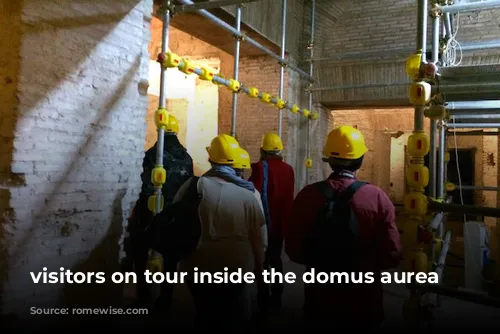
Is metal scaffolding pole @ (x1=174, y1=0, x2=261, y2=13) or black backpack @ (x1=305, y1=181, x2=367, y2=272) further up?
metal scaffolding pole @ (x1=174, y1=0, x2=261, y2=13)

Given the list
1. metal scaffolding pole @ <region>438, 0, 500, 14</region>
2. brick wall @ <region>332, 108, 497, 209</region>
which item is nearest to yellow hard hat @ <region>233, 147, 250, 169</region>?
metal scaffolding pole @ <region>438, 0, 500, 14</region>

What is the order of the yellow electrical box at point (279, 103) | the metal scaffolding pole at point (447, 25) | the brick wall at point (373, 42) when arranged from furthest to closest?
the brick wall at point (373, 42) < the yellow electrical box at point (279, 103) < the metal scaffolding pole at point (447, 25)

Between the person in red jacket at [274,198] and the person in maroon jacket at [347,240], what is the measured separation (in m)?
1.61

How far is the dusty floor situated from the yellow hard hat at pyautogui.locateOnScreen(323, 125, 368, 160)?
1965 millimetres

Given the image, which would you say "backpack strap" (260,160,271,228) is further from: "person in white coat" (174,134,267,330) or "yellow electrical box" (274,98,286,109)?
"yellow electrical box" (274,98,286,109)

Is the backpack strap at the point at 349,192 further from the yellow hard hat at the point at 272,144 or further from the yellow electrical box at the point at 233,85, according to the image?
the yellow electrical box at the point at 233,85

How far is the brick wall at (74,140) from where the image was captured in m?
2.85

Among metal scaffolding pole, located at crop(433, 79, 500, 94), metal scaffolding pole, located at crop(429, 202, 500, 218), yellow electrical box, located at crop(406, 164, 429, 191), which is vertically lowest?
metal scaffolding pole, located at crop(429, 202, 500, 218)

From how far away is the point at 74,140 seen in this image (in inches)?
124

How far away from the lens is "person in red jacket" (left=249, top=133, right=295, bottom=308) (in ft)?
12.9

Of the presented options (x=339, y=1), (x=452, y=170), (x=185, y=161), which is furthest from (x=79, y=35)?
(x=452, y=170)

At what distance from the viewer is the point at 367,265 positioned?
2.14 metres

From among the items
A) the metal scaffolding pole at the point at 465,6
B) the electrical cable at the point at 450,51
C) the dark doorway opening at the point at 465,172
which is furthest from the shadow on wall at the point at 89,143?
the dark doorway opening at the point at 465,172

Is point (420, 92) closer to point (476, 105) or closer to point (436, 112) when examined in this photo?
point (436, 112)
